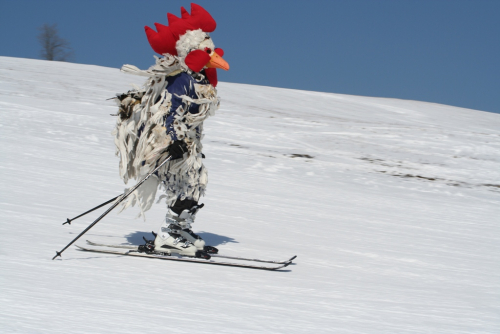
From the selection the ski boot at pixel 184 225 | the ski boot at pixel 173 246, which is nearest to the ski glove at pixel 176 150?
the ski boot at pixel 184 225

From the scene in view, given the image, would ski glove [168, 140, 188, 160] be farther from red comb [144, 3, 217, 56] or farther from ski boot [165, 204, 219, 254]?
red comb [144, 3, 217, 56]

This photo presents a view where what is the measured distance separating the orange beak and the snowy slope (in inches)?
57.0

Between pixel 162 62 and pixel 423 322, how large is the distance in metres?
2.50

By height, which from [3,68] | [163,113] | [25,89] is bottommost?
[163,113]

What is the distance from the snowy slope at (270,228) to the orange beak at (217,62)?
4.75 feet

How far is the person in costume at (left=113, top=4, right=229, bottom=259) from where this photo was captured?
3799 millimetres

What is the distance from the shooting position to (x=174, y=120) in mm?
3775

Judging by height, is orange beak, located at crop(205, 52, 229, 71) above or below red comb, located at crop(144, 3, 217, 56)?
below

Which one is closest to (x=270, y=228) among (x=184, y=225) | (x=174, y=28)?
(x=184, y=225)

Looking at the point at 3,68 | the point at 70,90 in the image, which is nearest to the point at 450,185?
the point at 70,90

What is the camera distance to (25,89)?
12484 mm

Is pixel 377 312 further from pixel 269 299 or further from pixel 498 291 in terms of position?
pixel 498 291

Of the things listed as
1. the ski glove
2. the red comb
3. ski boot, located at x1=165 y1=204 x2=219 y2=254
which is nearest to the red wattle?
the red comb

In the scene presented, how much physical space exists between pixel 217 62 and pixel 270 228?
194cm
